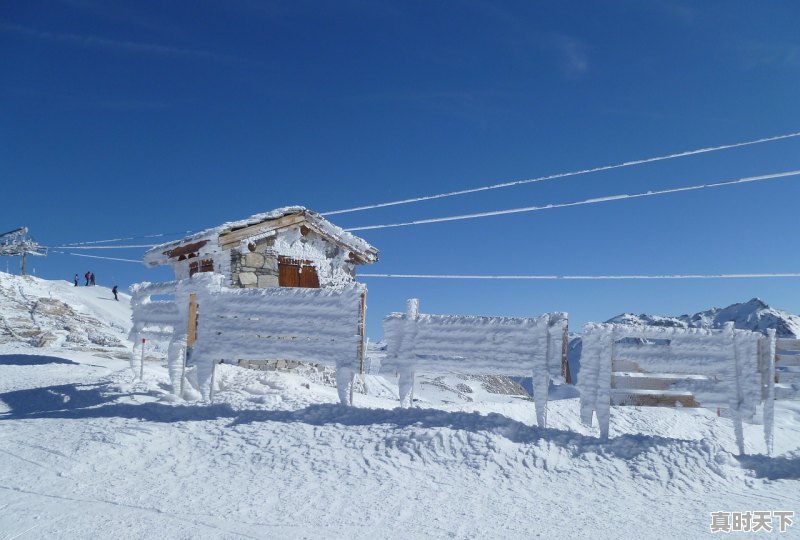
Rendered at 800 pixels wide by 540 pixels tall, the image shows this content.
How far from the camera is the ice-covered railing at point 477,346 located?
7840 millimetres

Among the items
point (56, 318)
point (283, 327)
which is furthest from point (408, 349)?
point (56, 318)

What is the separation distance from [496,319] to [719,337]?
3.13m

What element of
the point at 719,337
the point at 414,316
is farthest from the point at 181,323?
the point at 719,337

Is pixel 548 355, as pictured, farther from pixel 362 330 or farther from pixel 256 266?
pixel 256 266

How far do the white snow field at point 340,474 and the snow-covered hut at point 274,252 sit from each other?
4.39m

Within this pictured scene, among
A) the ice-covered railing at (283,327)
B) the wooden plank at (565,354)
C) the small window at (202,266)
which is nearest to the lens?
the wooden plank at (565,354)

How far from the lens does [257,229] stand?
13383 mm

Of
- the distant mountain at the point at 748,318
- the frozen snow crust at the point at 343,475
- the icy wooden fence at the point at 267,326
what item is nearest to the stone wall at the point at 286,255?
the icy wooden fence at the point at 267,326

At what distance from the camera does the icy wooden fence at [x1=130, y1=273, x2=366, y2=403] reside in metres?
8.57

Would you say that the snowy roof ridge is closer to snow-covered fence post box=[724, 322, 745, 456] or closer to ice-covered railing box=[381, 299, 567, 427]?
ice-covered railing box=[381, 299, 567, 427]

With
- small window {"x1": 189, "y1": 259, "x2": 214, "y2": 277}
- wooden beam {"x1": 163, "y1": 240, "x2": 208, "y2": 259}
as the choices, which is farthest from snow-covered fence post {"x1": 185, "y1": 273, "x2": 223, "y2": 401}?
small window {"x1": 189, "y1": 259, "x2": 214, "y2": 277}

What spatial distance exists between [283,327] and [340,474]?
3343 mm

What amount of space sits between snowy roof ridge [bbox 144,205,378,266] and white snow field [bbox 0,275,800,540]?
4.63 meters

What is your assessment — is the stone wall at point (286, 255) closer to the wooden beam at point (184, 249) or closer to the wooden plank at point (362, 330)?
the wooden beam at point (184, 249)
